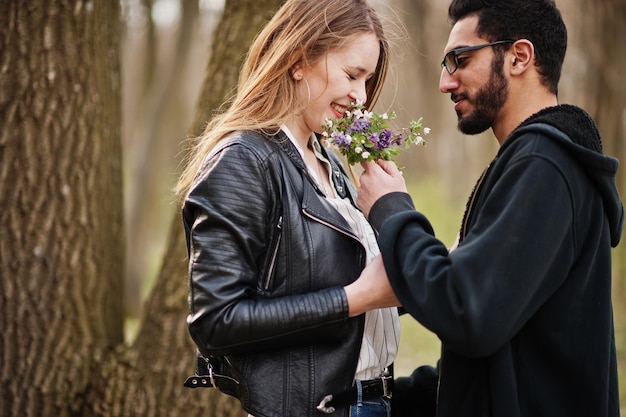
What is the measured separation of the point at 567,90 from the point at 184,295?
685cm

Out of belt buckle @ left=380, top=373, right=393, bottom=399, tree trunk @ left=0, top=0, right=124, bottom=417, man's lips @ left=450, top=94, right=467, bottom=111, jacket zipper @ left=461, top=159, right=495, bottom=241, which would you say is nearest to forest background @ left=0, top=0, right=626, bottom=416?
tree trunk @ left=0, top=0, right=124, bottom=417

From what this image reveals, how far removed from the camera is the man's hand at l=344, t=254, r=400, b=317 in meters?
2.38

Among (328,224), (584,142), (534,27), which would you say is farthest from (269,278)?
(534,27)

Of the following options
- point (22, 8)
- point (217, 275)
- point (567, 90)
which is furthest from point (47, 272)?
point (567, 90)

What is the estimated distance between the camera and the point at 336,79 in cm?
273

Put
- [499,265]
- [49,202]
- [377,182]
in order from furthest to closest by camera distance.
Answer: [49,202] → [377,182] → [499,265]

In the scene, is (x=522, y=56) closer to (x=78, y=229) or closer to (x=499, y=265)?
(x=499, y=265)

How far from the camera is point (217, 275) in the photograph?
238 cm

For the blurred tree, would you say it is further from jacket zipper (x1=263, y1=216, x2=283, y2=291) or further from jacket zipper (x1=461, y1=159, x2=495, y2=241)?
jacket zipper (x1=461, y1=159, x2=495, y2=241)

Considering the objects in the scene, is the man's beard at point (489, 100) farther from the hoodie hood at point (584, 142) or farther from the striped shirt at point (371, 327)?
the striped shirt at point (371, 327)

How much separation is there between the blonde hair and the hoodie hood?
0.74 meters

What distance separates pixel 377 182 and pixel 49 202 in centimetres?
237

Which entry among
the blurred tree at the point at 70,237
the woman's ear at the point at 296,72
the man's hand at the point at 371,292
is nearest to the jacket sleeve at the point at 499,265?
the man's hand at the point at 371,292

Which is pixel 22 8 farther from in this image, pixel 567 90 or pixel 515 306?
pixel 567 90
